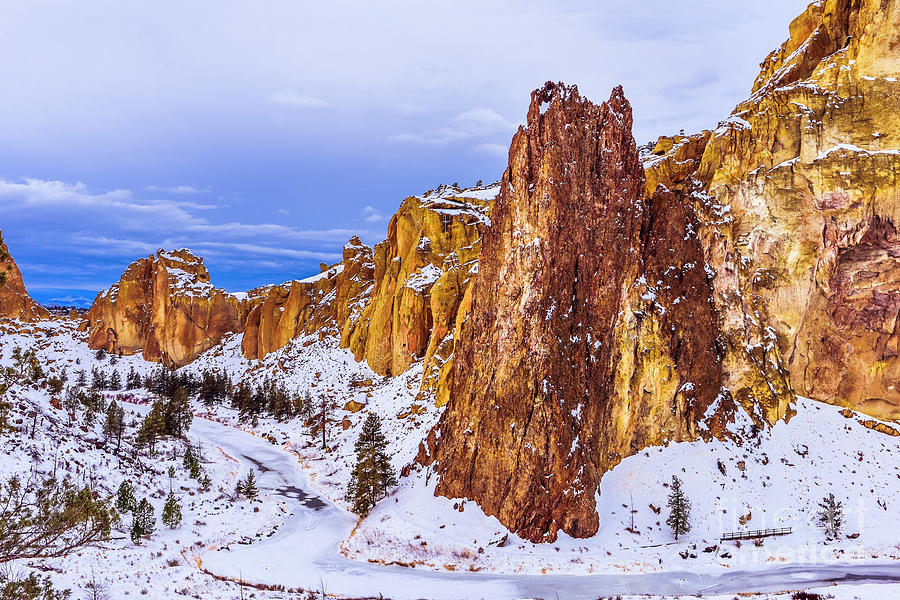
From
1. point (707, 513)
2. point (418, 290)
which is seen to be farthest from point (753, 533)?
point (418, 290)

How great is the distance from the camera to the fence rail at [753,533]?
3694 cm

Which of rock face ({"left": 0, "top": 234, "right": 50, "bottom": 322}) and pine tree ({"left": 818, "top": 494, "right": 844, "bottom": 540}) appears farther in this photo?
rock face ({"left": 0, "top": 234, "right": 50, "bottom": 322})

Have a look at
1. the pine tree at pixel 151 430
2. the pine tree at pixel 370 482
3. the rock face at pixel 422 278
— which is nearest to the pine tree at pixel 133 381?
the rock face at pixel 422 278

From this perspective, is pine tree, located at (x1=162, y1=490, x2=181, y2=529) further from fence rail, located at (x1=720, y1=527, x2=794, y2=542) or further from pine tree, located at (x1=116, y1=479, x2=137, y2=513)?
fence rail, located at (x1=720, y1=527, x2=794, y2=542)

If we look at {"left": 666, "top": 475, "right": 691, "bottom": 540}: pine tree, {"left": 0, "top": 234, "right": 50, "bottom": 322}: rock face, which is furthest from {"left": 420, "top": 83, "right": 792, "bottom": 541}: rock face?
{"left": 0, "top": 234, "right": 50, "bottom": 322}: rock face

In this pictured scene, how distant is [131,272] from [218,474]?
112052mm

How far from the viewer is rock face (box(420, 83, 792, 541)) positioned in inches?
1510

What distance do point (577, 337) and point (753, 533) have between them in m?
17.7

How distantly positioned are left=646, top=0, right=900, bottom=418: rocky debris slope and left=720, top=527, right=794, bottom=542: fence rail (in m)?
17.1

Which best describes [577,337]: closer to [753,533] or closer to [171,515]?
[753,533]

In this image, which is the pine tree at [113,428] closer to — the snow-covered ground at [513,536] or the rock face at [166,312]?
the snow-covered ground at [513,536]

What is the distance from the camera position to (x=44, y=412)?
163 ft

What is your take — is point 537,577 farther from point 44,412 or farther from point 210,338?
point 210,338

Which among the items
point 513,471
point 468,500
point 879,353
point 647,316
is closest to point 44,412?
point 468,500
